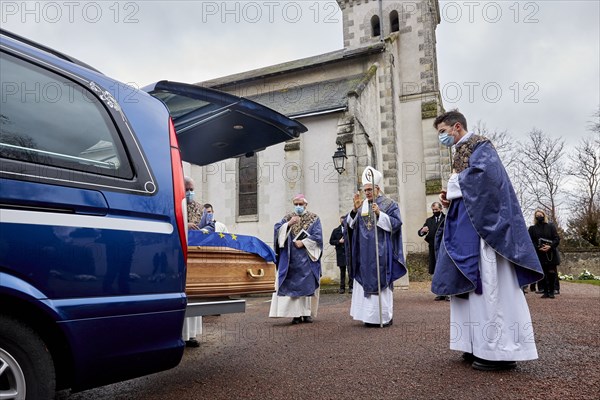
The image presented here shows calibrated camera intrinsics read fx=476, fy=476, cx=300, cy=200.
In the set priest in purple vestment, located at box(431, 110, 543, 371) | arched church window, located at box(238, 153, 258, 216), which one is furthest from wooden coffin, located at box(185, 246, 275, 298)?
arched church window, located at box(238, 153, 258, 216)

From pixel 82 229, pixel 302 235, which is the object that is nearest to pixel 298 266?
pixel 302 235

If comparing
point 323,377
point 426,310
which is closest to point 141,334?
point 323,377

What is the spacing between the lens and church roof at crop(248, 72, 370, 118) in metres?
16.4

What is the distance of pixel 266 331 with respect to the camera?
6.59 m

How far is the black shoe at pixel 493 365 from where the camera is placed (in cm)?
376

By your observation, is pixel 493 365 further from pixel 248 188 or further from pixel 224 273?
pixel 248 188

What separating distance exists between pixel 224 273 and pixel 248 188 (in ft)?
47.5

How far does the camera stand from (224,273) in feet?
11.6

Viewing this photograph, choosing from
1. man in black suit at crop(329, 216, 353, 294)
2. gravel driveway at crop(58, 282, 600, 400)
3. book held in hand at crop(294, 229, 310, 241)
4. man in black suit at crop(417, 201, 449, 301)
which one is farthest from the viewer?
man in black suit at crop(329, 216, 353, 294)

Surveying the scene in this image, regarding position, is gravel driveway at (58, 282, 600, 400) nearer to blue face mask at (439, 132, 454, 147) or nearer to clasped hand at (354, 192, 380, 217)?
clasped hand at (354, 192, 380, 217)

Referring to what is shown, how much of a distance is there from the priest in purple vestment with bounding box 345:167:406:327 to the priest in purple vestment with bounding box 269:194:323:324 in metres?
0.66

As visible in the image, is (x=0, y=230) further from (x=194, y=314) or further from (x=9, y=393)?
(x=194, y=314)

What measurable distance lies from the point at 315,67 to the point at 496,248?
1744 centimetres

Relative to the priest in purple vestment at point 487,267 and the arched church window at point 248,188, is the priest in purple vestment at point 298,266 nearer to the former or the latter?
the priest in purple vestment at point 487,267
